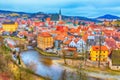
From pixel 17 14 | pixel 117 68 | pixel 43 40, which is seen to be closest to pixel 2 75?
pixel 117 68

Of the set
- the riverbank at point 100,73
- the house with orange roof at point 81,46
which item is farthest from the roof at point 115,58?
the house with orange roof at point 81,46

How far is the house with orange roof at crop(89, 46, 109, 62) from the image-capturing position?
19.8 metres

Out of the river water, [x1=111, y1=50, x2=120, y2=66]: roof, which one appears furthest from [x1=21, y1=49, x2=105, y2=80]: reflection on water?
[x1=111, y1=50, x2=120, y2=66]: roof

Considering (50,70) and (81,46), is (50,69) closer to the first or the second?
(50,70)

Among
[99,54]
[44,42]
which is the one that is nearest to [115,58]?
[99,54]

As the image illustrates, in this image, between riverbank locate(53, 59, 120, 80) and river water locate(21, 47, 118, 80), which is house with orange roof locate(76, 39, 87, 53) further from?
riverbank locate(53, 59, 120, 80)

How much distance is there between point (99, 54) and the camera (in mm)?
20156

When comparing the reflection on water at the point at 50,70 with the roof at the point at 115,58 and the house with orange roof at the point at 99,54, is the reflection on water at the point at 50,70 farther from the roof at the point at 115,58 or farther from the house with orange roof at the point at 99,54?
the roof at the point at 115,58

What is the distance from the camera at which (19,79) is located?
11445 millimetres

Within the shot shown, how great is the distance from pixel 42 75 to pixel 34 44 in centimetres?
1446

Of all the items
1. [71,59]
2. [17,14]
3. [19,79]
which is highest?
[19,79]

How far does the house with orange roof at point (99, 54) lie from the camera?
1979cm

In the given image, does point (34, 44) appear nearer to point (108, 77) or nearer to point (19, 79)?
point (108, 77)

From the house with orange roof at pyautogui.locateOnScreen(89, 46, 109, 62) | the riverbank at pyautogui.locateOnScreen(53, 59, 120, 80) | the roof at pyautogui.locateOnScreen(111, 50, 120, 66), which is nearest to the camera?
the riverbank at pyautogui.locateOnScreen(53, 59, 120, 80)
